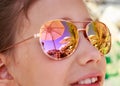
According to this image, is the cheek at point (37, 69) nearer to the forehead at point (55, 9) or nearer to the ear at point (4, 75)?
the ear at point (4, 75)

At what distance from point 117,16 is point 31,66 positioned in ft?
7.45

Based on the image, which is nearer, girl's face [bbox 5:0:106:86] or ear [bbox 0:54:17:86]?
girl's face [bbox 5:0:106:86]

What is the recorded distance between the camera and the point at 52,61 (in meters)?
1.55

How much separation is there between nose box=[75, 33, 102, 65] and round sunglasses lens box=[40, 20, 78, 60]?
31mm

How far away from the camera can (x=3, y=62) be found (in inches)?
65.3

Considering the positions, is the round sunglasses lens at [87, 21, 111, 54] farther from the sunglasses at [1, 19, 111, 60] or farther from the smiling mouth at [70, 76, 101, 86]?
the smiling mouth at [70, 76, 101, 86]

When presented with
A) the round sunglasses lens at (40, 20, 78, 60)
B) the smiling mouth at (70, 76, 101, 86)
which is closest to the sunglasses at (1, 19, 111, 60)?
the round sunglasses lens at (40, 20, 78, 60)

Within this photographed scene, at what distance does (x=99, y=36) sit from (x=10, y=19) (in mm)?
419

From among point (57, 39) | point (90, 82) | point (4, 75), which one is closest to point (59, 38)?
point (57, 39)

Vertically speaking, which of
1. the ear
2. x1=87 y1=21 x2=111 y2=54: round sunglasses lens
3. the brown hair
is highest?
the brown hair

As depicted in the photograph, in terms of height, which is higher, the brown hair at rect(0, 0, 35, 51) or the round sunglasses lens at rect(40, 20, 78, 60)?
the brown hair at rect(0, 0, 35, 51)

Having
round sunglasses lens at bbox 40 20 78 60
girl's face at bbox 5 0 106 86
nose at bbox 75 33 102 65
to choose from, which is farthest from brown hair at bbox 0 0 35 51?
nose at bbox 75 33 102 65

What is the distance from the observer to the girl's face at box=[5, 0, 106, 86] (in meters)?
1.54

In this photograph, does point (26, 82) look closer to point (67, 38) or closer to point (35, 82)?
point (35, 82)
